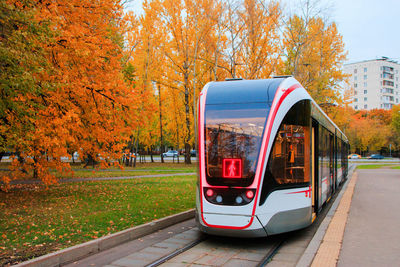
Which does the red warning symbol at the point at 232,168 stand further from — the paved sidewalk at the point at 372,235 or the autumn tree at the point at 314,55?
the autumn tree at the point at 314,55

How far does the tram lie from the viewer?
6.49 m

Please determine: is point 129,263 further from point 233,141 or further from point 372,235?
point 372,235

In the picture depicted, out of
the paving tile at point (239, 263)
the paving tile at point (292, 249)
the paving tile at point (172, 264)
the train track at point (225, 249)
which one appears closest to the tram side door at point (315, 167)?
the train track at point (225, 249)

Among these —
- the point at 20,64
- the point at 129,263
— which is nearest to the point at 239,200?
the point at 129,263

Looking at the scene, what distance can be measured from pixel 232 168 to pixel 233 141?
53 centimetres

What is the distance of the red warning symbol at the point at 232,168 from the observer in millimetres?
6629

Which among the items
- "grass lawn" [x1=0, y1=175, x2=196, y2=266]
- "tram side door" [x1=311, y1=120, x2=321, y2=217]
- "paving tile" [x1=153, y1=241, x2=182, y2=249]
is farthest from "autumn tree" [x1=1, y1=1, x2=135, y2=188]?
"tram side door" [x1=311, y1=120, x2=321, y2=217]

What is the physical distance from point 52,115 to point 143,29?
62.0 feet

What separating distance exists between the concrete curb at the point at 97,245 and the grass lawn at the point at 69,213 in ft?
1.10

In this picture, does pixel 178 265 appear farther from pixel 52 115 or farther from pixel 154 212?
pixel 52 115

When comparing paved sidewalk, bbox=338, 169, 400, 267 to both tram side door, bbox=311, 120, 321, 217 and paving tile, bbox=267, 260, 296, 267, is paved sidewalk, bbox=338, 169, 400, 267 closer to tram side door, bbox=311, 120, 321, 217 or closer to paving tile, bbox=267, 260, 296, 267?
paving tile, bbox=267, 260, 296, 267

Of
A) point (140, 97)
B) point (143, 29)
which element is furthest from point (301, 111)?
point (143, 29)

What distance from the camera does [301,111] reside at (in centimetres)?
767

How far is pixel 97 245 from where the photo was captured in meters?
6.46
